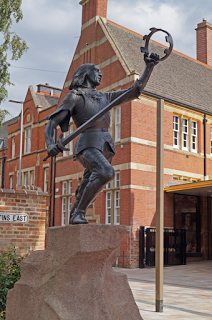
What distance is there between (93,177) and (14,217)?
189 inches

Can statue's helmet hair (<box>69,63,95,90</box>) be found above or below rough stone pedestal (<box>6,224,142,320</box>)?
above

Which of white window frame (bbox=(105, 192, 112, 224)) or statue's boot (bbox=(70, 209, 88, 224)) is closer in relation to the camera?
statue's boot (bbox=(70, 209, 88, 224))

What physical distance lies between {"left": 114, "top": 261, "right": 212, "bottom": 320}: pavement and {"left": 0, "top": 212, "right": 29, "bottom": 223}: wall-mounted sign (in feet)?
10.1

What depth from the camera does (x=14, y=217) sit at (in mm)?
9062

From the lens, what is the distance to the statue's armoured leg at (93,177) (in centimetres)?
477

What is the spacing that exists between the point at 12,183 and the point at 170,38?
2851 cm

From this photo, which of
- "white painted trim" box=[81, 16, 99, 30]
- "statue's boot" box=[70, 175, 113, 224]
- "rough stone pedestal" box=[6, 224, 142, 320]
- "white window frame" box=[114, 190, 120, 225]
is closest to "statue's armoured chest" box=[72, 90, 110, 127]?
"statue's boot" box=[70, 175, 113, 224]

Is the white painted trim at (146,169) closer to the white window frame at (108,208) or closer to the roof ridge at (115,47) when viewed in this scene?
the white window frame at (108,208)

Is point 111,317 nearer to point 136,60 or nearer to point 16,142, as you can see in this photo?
point 136,60

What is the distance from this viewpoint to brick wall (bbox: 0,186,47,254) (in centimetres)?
893

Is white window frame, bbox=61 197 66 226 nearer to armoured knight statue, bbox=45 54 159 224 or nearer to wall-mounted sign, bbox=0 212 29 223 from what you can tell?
wall-mounted sign, bbox=0 212 29 223

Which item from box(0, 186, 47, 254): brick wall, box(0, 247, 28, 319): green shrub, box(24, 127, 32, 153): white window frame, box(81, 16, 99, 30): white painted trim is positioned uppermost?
box(81, 16, 99, 30): white painted trim

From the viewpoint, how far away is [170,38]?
4.87m

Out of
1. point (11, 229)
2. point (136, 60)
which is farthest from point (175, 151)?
point (11, 229)
